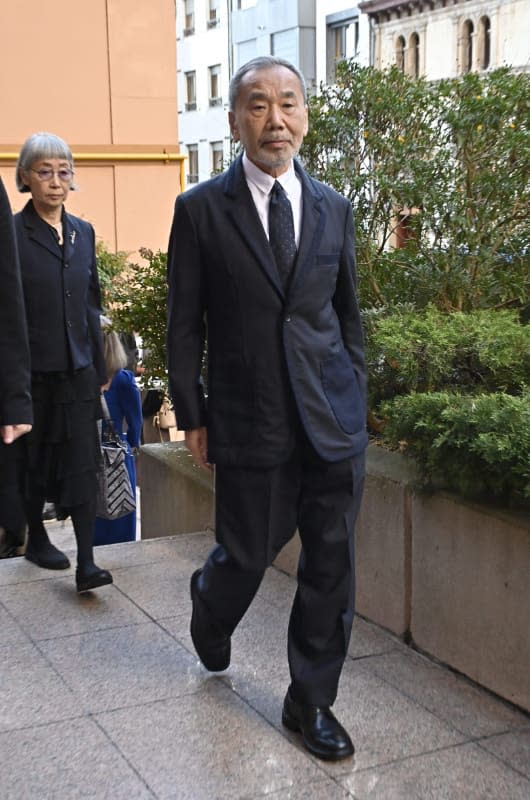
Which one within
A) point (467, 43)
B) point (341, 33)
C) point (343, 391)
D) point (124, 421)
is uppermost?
point (341, 33)

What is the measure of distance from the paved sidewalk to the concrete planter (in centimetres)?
9

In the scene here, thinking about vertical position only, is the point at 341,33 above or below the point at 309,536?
above

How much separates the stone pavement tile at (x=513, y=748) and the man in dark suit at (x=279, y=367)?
455mm

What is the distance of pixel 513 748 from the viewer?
11.9 ft

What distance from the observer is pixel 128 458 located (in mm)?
6711

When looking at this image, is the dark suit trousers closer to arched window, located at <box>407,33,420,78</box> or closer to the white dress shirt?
the white dress shirt

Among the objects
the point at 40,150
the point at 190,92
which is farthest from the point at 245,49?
the point at 40,150

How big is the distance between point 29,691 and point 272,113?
209 cm

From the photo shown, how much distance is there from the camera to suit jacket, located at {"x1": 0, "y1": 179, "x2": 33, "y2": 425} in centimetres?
294

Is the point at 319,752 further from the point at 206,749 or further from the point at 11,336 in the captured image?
the point at 11,336

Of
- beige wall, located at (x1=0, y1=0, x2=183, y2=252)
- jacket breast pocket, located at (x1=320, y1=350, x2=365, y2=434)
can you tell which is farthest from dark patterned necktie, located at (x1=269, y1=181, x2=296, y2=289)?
beige wall, located at (x1=0, y1=0, x2=183, y2=252)

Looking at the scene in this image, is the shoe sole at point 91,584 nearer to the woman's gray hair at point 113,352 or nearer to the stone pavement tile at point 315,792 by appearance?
the woman's gray hair at point 113,352

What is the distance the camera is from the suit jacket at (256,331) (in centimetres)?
353

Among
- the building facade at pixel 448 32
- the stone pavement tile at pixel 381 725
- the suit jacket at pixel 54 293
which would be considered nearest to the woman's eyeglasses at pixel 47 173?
the suit jacket at pixel 54 293
